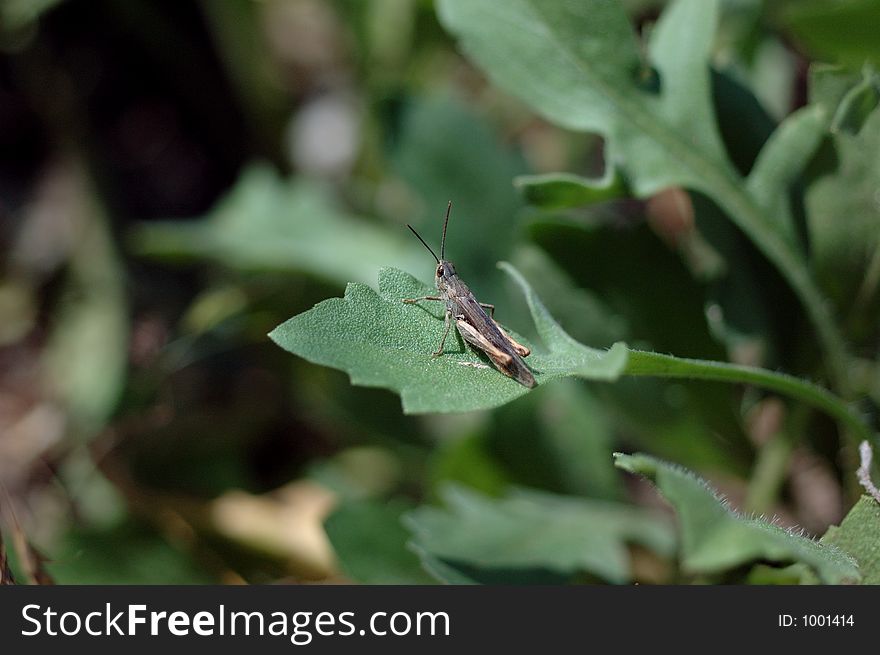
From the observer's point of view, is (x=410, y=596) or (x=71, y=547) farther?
(x=71, y=547)

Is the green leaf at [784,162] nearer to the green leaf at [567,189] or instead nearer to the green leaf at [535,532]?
the green leaf at [567,189]

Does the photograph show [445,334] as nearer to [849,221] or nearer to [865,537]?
[865,537]

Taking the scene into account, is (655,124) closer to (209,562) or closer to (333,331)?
(333,331)

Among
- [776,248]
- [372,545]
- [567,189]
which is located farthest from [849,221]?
[372,545]

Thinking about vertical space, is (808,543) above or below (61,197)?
below

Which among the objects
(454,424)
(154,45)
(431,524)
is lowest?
(431,524)

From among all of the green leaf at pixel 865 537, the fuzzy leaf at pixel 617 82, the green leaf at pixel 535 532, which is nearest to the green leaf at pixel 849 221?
the fuzzy leaf at pixel 617 82

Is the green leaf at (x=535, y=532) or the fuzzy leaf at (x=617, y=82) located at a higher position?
the fuzzy leaf at (x=617, y=82)

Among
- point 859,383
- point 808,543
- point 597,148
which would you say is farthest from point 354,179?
point 808,543
